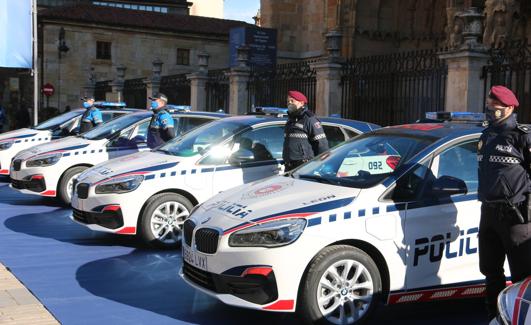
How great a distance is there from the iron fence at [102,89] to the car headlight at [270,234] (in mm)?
27369

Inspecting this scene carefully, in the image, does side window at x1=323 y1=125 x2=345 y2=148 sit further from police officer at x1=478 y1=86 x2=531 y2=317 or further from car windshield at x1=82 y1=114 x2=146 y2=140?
police officer at x1=478 y1=86 x2=531 y2=317

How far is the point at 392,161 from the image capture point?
18.5 ft

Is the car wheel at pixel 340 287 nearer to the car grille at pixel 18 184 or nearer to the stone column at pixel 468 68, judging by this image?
the car grille at pixel 18 184

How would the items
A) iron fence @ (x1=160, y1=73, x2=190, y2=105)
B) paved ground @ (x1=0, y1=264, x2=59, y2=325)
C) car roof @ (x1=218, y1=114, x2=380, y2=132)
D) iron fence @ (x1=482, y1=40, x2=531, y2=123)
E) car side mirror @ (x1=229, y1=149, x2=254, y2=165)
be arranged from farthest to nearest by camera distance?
iron fence @ (x1=160, y1=73, x2=190, y2=105), iron fence @ (x1=482, y1=40, x2=531, y2=123), car roof @ (x1=218, y1=114, x2=380, y2=132), car side mirror @ (x1=229, y1=149, x2=254, y2=165), paved ground @ (x1=0, y1=264, x2=59, y2=325)

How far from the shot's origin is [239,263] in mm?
4918

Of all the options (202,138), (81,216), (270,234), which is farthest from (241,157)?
(270,234)

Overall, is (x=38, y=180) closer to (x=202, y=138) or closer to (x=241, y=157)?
(x=202, y=138)

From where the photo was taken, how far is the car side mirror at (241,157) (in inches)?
319

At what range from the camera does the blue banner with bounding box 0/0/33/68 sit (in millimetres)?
16156

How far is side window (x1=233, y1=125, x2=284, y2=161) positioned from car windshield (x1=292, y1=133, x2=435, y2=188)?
1.98m

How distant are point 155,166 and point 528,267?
450cm

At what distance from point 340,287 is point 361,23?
898 inches

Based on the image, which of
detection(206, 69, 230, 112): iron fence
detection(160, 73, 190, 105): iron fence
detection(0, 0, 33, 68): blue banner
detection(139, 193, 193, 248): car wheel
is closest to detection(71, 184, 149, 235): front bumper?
detection(139, 193, 193, 248): car wheel

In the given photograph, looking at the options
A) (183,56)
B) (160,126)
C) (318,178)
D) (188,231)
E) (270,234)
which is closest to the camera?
(270,234)
